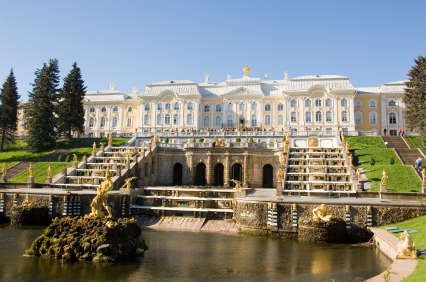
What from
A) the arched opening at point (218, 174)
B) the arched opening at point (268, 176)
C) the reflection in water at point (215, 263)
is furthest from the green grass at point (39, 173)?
the arched opening at point (268, 176)

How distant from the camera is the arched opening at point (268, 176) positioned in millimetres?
41812

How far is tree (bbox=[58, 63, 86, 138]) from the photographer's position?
192ft

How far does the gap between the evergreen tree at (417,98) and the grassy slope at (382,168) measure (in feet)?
16.2

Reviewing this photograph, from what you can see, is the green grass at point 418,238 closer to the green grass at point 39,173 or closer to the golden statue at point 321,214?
the golden statue at point 321,214

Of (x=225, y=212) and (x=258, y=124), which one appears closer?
(x=225, y=212)

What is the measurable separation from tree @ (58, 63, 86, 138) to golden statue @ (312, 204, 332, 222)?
1798 inches

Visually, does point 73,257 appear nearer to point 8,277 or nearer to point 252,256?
point 8,277

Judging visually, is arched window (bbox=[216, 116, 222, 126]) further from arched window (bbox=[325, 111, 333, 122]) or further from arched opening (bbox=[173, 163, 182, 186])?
arched opening (bbox=[173, 163, 182, 186])

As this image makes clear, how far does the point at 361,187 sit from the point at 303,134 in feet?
64.1

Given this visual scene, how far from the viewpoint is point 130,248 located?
60.8 feet

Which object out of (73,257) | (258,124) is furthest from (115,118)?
(73,257)

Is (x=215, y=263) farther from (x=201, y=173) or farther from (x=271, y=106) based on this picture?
(x=271, y=106)

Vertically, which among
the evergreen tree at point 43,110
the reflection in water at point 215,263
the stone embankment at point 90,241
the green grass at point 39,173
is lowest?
the reflection in water at point 215,263

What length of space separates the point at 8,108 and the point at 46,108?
6.39 m
